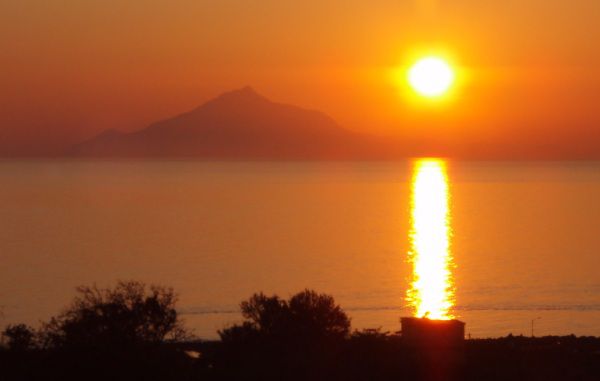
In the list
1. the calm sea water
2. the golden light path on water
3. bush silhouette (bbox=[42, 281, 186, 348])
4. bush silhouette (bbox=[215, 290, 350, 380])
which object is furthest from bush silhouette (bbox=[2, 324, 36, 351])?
the golden light path on water

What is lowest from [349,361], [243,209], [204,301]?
[349,361]

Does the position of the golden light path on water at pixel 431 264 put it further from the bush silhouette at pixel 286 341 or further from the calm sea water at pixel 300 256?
the bush silhouette at pixel 286 341

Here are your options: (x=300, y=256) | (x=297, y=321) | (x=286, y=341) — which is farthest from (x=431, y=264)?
(x=286, y=341)

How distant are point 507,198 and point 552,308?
360ft

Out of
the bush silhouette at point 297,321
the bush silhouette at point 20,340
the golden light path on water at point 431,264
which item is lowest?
the bush silhouette at point 20,340

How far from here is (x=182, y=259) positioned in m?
64.6

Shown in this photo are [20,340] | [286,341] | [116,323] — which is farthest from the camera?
[20,340]

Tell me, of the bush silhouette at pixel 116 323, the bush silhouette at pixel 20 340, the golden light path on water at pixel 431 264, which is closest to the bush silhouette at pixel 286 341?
the bush silhouette at pixel 116 323

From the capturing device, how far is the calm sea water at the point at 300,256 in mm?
44156

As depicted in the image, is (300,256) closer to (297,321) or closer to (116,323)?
(297,321)

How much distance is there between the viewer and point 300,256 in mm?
67625

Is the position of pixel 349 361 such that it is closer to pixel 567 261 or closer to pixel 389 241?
pixel 567 261

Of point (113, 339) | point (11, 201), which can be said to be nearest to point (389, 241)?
point (113, 339)

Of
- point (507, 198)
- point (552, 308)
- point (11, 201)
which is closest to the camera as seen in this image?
point (552, 308)
